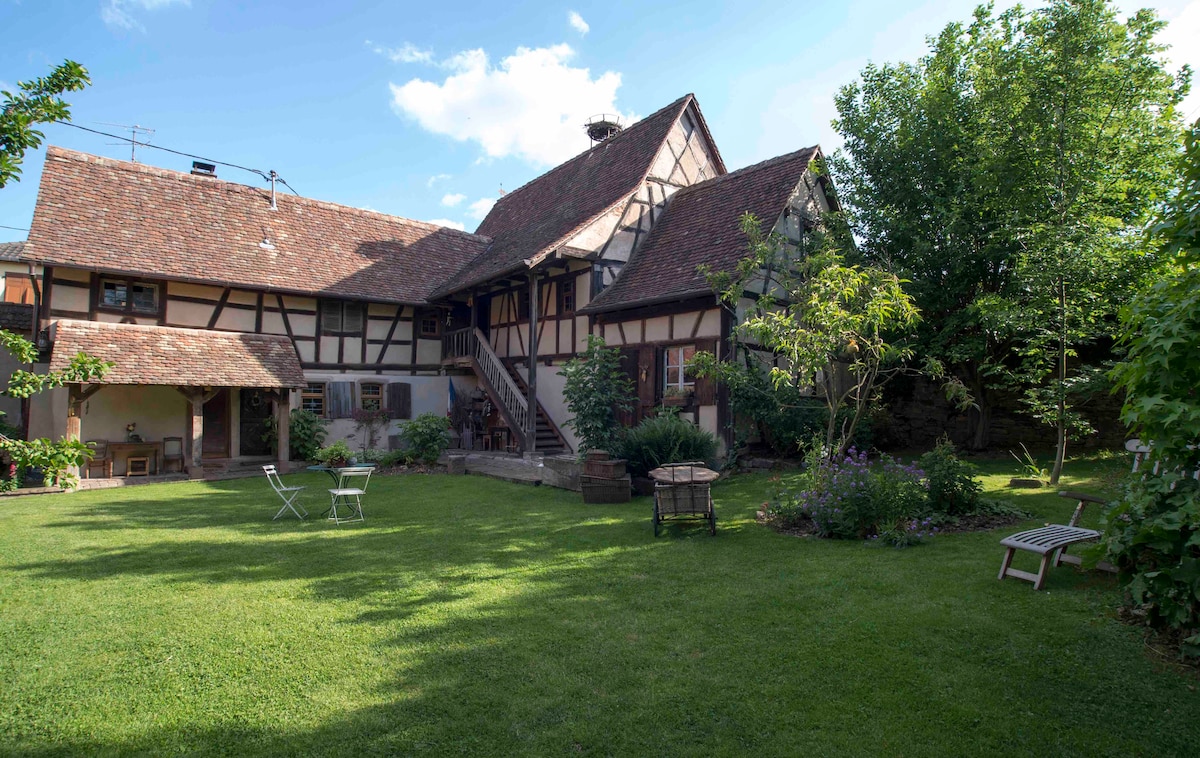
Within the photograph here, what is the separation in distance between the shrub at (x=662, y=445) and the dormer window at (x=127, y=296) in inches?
473

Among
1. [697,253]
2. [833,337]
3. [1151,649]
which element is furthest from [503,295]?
[1151,649]

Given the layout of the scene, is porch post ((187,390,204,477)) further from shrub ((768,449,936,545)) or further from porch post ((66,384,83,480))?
shrub ((768,449,936,545))

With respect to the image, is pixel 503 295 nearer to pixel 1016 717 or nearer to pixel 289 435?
pixel 289 435

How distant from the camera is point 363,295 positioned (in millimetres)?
17297

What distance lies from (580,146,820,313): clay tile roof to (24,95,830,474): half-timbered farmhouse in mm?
59

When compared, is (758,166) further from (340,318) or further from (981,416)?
(340,318)

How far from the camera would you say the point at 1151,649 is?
409 centimetres

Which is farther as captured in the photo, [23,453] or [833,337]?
[833,337]

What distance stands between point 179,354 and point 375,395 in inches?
201

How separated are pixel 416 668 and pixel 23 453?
2414mm

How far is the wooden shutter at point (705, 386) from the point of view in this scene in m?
12.6

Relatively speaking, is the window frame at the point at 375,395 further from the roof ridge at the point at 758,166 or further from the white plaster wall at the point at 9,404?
the roof ridge at the point at 758,166

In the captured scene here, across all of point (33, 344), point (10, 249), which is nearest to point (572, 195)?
point (33, 344)

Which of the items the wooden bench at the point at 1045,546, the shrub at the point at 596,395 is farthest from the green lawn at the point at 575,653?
the shrub at the point at 596,395
